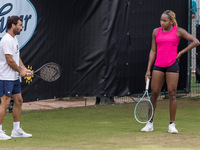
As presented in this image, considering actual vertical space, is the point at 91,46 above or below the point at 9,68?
above

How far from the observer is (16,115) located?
7469mm

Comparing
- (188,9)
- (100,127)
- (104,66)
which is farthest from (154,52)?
(188,9)

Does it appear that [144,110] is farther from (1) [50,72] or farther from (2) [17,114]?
(2) [17,114]

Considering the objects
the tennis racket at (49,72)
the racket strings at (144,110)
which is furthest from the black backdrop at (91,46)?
the racket strings at (144,110)

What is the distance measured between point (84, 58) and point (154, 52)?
304 centimetres

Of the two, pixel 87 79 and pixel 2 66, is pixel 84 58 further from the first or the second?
pixel 2 66

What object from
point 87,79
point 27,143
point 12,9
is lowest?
point 27,143

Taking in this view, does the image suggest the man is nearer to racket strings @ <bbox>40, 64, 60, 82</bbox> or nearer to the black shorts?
racket strings @ <bbox>40, 64, 60, 82</bbox>

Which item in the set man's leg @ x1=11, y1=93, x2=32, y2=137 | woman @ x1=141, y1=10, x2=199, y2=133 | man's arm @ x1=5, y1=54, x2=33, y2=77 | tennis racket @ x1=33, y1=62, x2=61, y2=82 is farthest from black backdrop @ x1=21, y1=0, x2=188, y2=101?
woman @ x1=141, y1=10, x2=199, y2=133

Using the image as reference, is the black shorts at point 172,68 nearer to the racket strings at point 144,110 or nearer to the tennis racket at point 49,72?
the racket strings at point 144,110

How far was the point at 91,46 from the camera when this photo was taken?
10898 millimetres

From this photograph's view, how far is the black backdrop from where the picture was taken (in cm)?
1030

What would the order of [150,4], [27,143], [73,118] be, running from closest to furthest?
[27,143] → [73,118] → [150,4]

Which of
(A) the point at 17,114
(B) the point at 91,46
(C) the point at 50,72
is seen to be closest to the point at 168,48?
(C) the point at 50,72
